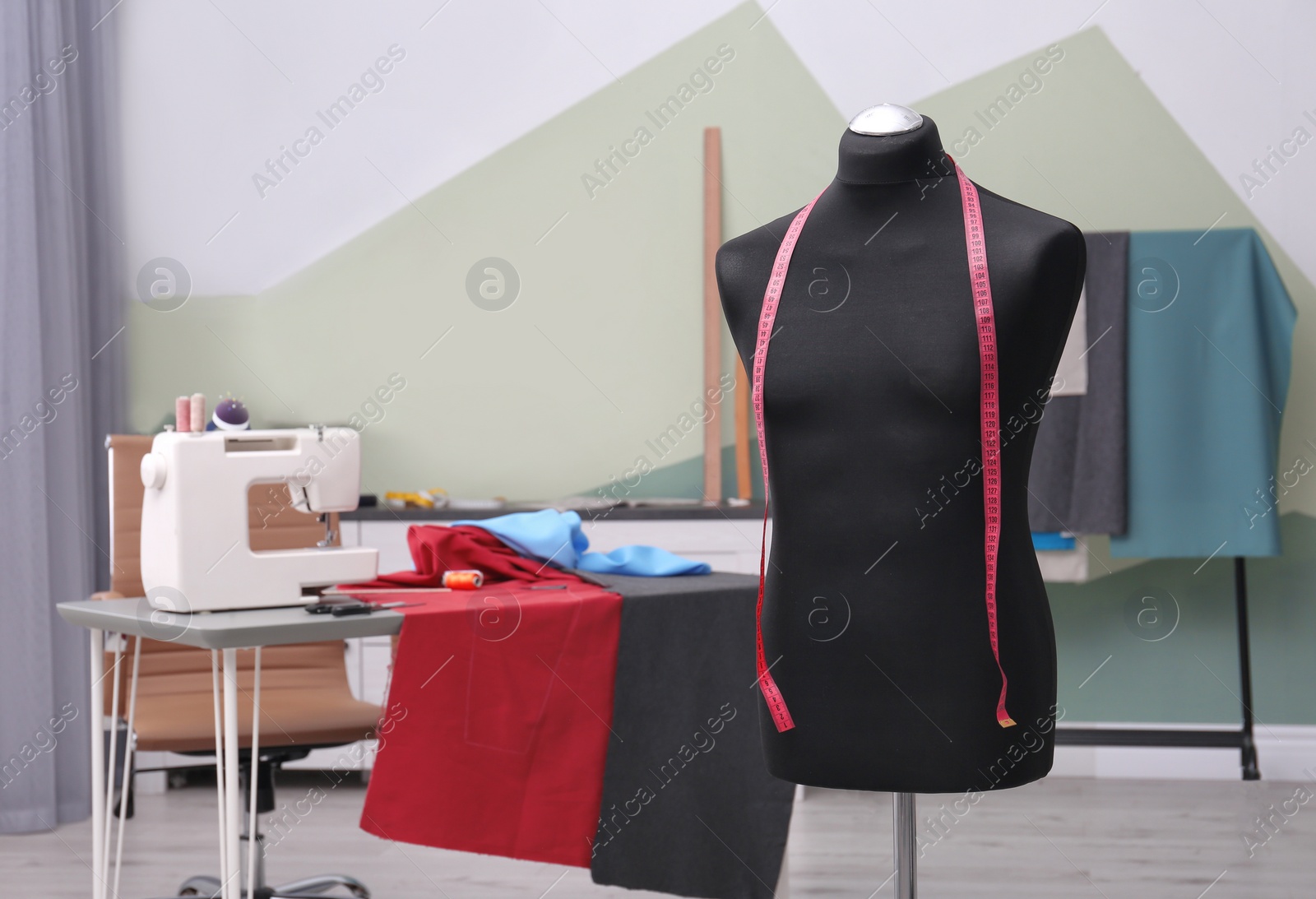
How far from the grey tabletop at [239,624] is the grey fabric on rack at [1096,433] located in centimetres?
231

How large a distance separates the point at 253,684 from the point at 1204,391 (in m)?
2.84

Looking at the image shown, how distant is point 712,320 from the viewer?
3.92 m

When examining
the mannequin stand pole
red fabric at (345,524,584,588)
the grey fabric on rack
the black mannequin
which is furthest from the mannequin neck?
the grey fabric on rack

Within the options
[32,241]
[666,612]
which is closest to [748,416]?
[666,612]

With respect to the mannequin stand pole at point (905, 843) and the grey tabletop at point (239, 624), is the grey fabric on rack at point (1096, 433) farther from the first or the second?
the grey tabletop at point (239, 624)

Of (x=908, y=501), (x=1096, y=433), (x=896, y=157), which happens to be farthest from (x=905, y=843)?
(x=1096, y=433)

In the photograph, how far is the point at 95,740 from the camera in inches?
73.4

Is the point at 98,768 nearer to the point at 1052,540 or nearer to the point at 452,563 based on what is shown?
the point at 452,563

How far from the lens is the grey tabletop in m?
1.62

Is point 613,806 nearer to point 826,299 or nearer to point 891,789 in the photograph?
point 891,789

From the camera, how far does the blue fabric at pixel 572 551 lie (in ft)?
7.55

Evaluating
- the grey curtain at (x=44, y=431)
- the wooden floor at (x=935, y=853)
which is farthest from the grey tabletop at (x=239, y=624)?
the grey curtain at (x=44, y=431)

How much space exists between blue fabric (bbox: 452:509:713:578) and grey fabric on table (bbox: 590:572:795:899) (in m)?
0.19

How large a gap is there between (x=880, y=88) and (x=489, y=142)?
141 centimetres
